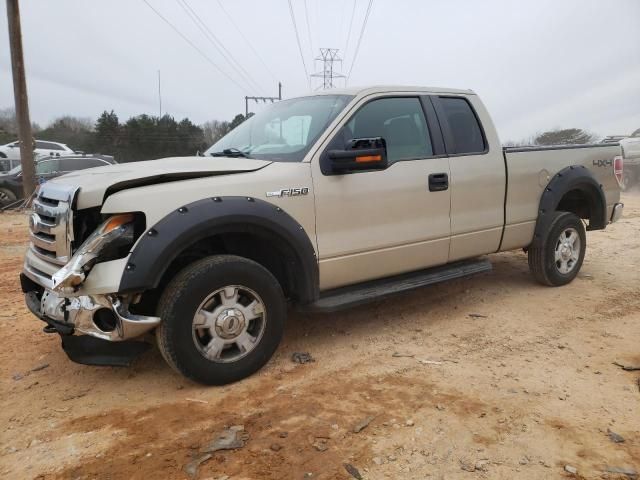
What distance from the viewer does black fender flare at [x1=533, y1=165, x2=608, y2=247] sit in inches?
204

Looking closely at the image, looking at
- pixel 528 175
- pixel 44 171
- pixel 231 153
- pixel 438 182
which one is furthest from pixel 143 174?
pixel 44 171

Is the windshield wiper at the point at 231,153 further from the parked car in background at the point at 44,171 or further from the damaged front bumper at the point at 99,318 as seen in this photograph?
the parked car in background at the point at 44,171

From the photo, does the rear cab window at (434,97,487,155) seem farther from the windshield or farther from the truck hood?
the truck hood

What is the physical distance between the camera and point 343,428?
2.80 m

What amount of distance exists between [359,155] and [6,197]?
48.6 feet

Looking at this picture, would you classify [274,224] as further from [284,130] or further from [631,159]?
[631,159]

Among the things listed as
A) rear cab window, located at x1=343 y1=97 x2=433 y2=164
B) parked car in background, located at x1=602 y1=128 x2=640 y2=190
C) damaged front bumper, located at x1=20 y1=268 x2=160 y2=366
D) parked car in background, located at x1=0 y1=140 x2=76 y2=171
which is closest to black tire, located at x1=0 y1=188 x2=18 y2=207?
parked car in background, located at x1=0 y1=140 x2=76 y2=171

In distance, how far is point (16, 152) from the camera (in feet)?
69.4

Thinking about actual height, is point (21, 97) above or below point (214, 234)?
above

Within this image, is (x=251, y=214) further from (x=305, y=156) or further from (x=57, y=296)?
(x=57, y=296)

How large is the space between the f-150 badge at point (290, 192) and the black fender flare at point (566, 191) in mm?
2821

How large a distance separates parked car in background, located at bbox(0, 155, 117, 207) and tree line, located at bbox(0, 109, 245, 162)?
22272 mm

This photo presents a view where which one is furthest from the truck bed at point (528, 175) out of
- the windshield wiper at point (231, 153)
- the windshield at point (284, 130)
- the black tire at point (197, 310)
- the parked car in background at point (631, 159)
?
the parked car in background at point (631, 159)

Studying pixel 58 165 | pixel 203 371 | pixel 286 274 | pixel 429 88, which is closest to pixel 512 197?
pixel 429 88
